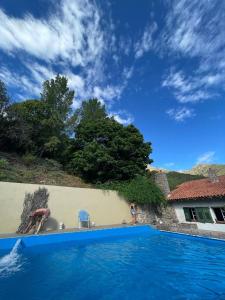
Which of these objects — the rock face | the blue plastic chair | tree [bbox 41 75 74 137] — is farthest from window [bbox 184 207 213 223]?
tree [bbox 41 75 74 137]

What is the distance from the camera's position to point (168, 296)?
14.5ft

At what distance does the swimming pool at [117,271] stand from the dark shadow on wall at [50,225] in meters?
1.95

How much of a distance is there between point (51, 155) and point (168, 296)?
18112 mm

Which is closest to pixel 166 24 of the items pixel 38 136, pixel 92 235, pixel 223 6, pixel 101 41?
pixel 223 6

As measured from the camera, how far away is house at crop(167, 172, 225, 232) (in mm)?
12086

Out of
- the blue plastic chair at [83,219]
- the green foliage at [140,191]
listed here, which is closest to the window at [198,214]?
the green foliage at [140,191]

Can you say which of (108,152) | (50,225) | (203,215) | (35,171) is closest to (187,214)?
(203,215)

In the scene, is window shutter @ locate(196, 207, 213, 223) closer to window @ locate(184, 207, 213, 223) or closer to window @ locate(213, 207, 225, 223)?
window @ locate(184, 207, 213, 223)

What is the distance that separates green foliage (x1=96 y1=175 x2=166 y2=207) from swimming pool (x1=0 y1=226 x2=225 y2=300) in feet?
17.6

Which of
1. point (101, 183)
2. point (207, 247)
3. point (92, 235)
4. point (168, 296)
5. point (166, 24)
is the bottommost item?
point (168, 296)

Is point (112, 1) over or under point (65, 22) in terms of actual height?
over

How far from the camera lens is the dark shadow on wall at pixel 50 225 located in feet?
36.9

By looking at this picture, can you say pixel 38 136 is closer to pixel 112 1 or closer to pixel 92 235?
pixel 92 235

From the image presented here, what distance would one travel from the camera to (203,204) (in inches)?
514
